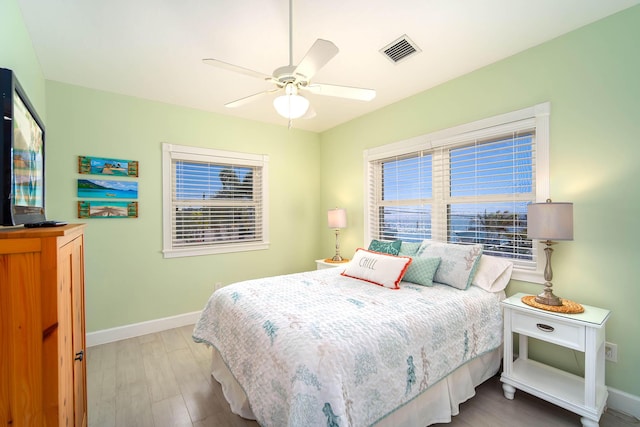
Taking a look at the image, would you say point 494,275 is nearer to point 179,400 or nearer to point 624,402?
point 624,402

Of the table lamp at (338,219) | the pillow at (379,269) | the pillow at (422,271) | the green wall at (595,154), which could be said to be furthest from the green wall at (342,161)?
the pillow at (379,269)

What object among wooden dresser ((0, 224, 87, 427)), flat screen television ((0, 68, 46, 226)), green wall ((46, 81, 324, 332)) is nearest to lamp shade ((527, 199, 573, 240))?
wooden dresser ((0, 224, 87, 427))

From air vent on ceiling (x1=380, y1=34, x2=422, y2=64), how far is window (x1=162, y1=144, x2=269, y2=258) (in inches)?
86.6

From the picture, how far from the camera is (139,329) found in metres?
A: 3.13

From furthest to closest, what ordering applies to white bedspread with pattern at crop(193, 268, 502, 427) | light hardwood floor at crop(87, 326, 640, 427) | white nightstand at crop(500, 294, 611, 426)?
1. light hardwood floor at crop(87, 326, 640, 427)
2. white nightstand at crop(500, 294, 611, 426)
3. white bedspread with pattern at crop(193, 268, 502, 427)

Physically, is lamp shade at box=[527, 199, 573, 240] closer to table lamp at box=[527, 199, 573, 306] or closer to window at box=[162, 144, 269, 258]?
table lamp at box=[527, 199, 573, 306]

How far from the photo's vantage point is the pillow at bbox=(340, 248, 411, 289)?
7.76ft

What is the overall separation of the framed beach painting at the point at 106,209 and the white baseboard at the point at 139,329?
3.93 feet

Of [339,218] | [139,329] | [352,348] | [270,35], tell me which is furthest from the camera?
[339,218]

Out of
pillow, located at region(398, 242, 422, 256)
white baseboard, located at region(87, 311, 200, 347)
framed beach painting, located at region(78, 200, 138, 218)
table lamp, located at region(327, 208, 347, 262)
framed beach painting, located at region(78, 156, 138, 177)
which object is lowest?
white baseboard, located at region(87, 311, 200, 347)

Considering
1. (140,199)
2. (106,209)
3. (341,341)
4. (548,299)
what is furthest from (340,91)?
(106,209)

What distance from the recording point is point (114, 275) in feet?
Answer: 9.90

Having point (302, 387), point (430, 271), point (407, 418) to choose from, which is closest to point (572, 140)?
point (430, 271)

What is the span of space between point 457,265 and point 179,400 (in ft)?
7.82
